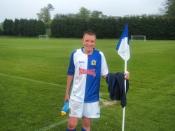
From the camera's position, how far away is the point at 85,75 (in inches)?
263

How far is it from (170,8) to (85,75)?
99.9m

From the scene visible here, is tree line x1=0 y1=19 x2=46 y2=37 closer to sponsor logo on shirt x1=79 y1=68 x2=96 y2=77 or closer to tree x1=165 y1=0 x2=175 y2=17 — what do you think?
tree x1=165 y1=0 x2=175 y2=17

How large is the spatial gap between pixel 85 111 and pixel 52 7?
5756 inches

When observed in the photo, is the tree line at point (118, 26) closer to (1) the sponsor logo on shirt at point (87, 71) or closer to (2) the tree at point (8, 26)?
(2) the tree at point (8, 26)

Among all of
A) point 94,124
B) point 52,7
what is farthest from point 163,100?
point 52,7

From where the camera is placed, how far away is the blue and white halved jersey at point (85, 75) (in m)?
6.69

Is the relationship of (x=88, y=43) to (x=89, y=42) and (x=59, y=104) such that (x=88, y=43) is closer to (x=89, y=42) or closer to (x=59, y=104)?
(x=89, y=42)

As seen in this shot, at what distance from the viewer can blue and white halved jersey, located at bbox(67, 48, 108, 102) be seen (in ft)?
21.9

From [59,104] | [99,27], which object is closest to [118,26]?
[99,27]

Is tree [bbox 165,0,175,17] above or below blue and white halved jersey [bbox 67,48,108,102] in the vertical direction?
above

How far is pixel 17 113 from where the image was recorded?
383 inches

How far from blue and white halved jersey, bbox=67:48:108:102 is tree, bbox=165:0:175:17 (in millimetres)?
96206

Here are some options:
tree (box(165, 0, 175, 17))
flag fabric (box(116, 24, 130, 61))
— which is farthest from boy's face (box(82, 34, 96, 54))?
tree (box(165, 0, 175, 17))

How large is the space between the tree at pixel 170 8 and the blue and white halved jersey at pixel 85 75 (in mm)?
96206
